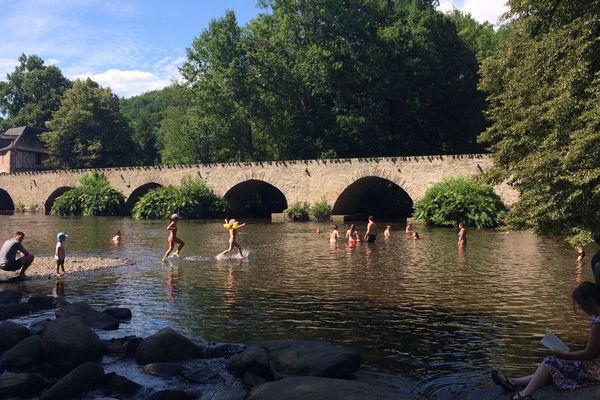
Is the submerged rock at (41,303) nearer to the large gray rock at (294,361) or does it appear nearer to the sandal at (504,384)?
the large gray rock at (294,361)

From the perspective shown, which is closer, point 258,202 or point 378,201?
point 378,201

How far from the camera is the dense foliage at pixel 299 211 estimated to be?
43.5 meters

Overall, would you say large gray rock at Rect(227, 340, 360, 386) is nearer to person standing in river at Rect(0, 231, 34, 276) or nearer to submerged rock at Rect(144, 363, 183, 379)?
submerged rock at Rect(144, 363, 183, 379)

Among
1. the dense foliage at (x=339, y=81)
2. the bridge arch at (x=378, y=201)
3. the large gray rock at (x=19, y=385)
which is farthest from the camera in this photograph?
the dense foliage at (x=339, y=81)

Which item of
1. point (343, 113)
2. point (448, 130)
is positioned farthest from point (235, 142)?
point (448, 130)

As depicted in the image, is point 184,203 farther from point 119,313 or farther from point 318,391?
point 318,391

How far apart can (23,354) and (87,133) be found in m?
61.5

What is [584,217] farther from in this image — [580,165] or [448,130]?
[448,130]

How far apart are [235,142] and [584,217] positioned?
45977 millimetres

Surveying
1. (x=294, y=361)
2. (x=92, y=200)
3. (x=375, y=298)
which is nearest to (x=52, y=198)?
(x=92, y=200)

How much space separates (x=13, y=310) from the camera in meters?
11.2

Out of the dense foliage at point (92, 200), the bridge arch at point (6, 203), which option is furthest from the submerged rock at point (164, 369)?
the bridge arch at point (6, 203)

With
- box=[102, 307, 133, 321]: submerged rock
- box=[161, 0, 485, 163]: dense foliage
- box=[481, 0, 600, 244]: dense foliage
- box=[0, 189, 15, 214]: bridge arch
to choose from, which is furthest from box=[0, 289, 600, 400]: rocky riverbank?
box=[0, 189, 15, 214]: bridge arch

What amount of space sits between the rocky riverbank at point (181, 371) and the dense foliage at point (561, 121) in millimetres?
4131
